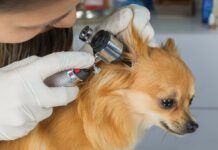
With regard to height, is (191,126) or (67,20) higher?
(67,20)

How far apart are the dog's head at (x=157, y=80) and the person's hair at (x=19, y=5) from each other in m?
0.27

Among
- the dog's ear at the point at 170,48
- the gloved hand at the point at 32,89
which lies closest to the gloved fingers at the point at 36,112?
the gloved hand at the point at 32,89

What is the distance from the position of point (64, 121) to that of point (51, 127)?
3cm

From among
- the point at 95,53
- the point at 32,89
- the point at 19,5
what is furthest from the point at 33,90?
the point at 19,5

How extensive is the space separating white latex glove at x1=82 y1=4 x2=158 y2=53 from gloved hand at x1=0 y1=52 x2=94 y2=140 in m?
0.08

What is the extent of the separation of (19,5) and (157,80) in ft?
1.13

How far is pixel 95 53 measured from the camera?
2.43 feet

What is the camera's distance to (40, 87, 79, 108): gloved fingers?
0.77 meters

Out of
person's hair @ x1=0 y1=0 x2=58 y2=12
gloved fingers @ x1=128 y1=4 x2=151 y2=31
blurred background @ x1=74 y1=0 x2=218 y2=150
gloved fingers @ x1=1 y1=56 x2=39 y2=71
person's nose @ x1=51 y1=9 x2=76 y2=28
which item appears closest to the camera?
person's hair @ x1=0 y1=0 x2=58 y2=12

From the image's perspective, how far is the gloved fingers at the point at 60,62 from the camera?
75 centimetres

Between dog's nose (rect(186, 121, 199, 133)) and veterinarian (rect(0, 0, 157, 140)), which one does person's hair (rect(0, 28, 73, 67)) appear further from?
dog's nose (rect(186, 121, 199, 133))

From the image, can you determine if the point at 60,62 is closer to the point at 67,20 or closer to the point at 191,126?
the point at 67,20

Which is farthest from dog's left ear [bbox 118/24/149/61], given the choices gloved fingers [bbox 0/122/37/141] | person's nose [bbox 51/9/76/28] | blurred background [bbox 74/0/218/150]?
blurred background [bbox 74/0/218/150]

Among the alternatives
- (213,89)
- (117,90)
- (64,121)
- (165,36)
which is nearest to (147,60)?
(117,90)
